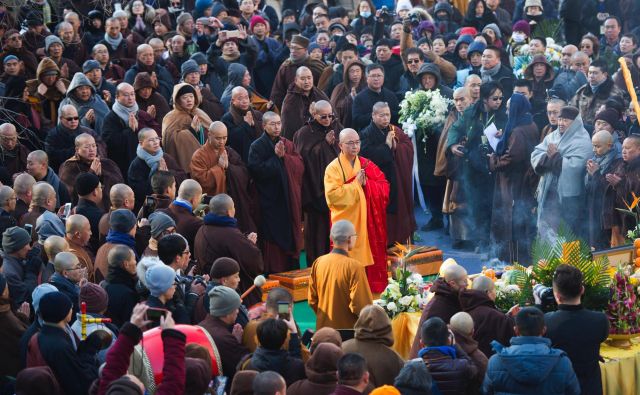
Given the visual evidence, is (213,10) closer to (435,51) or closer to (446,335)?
(435,51)

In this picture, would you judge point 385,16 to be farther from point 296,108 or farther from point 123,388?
point 123,388

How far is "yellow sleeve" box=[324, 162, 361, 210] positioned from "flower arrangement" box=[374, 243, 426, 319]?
2656 mm

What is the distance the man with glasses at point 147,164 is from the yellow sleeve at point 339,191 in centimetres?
187

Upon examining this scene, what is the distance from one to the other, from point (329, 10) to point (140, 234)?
12122 millimetres

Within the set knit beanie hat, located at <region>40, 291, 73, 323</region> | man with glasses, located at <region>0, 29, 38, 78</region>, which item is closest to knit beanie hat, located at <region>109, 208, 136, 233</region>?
knit beanie hat, located at <region>40, 291, 73, 323</region>

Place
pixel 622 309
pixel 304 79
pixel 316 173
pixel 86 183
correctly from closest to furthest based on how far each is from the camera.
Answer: pixel 622 309, pixel 86 183, pixel 316 173, pixel 304 79

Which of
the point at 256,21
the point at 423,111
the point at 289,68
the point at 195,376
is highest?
the point at 256,21

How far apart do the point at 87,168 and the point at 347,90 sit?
4.85 m

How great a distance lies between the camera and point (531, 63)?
17922 mm

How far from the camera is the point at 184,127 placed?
16.3m

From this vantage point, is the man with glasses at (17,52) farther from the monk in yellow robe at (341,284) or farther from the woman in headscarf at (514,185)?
the monk in yellow robe at (341,284)

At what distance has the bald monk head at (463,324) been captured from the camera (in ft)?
32.0

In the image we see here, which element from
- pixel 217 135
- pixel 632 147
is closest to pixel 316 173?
pixel 217 135

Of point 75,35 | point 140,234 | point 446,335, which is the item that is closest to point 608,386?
point 446,335
